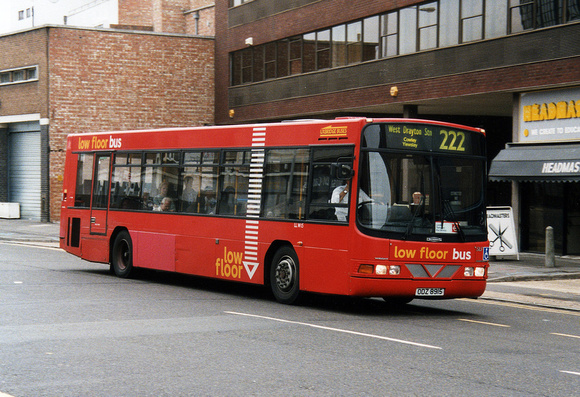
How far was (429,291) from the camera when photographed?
12312 mm

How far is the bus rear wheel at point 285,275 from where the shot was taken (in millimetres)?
13102

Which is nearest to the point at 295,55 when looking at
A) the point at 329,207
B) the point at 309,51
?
the point at 309,51

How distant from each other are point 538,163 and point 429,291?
12.0m

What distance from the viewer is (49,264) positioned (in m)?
19.6

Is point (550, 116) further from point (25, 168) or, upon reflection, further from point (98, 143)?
point (25, 168)

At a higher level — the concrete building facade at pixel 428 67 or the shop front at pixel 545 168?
the concrete building facade at pixel 428 67

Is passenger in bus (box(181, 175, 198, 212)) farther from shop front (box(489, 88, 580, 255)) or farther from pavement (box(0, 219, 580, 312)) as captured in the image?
shop front (box(489, 88, 580, 255))

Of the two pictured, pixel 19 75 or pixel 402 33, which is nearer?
pixel 402 33

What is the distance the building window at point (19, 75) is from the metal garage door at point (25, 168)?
6.71 ft

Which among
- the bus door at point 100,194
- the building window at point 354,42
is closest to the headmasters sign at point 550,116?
the building window at point 354,42

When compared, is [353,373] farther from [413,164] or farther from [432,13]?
[432,13]

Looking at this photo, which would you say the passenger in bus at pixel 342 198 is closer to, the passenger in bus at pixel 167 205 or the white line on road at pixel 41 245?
the passenger in bus at pixel 167 205

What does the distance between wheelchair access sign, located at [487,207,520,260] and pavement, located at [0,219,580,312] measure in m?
0.33

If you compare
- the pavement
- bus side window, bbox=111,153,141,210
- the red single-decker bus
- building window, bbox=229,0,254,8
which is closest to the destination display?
the red single-decker bus
